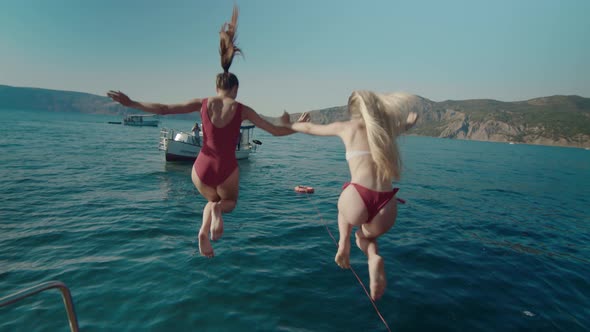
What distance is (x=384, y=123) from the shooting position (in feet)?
10.1

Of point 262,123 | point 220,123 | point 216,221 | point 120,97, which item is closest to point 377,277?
point 216,221

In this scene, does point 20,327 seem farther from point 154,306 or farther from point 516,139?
point 516,139

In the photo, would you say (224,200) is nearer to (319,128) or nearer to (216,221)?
(216,221)

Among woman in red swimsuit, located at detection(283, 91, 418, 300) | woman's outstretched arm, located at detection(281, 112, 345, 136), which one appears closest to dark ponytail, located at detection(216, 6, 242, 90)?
woman's outstretched arm, located at detection(281, 112, 345, 136)

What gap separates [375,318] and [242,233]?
687 cm

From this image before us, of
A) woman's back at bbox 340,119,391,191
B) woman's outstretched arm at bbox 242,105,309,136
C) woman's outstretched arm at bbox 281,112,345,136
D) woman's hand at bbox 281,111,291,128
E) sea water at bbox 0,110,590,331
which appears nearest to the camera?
woman's back at bbox 340,119,391,191

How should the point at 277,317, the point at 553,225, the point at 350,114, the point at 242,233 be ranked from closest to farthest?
the point at 350,114 < the point at 277,317 < the point at 242,233 < the point at 553,225

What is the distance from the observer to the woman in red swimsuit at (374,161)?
9.79 feet

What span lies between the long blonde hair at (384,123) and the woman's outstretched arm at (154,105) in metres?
2.02

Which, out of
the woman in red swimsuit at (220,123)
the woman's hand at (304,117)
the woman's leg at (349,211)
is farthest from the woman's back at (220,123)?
the woman's leg at (349,211)

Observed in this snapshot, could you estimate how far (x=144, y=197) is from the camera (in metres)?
17.5

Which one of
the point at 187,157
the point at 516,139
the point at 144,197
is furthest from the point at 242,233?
the point at 516,139

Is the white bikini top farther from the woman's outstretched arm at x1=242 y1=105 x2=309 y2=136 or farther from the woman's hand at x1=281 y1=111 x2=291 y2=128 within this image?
the woman's hand at x1=281 y1=111 x2=291 y2=128

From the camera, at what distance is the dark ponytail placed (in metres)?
3.70
